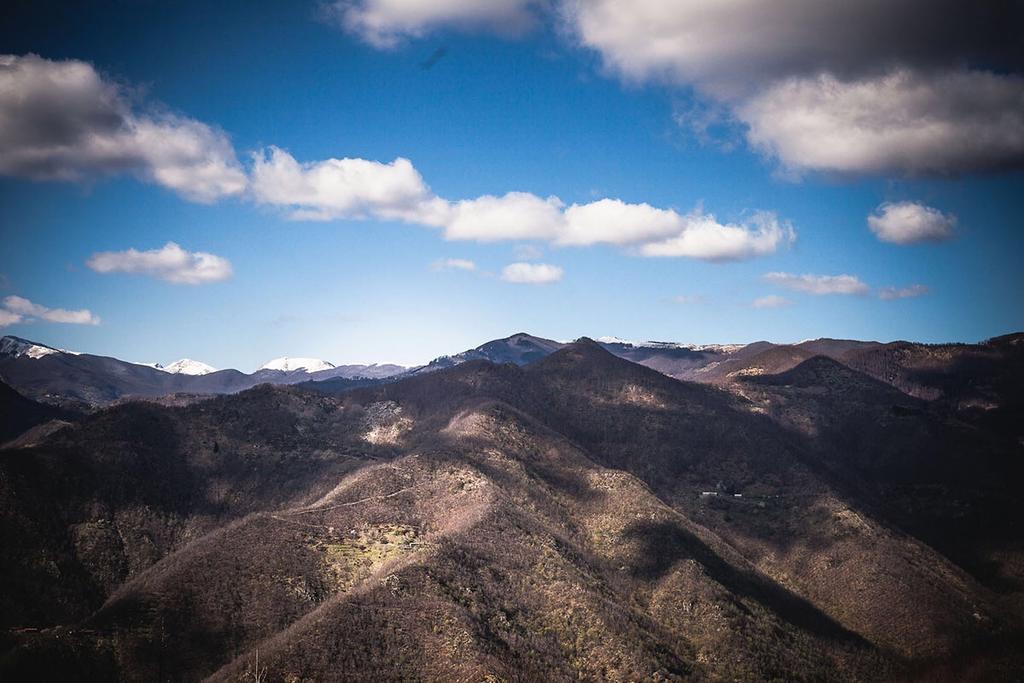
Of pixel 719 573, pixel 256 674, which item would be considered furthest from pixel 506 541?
pixel 256 674

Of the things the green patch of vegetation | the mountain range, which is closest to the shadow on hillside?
the mountain range

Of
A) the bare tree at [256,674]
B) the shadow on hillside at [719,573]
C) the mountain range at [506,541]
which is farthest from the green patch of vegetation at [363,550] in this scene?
the shadow on hillside at [719,573]

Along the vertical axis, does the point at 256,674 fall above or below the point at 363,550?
below

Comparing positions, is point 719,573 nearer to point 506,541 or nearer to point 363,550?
point 506,541

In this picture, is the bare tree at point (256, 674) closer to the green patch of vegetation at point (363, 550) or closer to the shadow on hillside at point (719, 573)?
the green patch of vegetation at point (363, 550)

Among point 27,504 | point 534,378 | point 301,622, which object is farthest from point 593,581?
point 534,378

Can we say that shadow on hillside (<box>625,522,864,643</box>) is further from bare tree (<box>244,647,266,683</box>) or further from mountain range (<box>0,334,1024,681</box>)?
bare tree (<box>244,647,266,683</box>)
